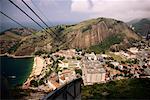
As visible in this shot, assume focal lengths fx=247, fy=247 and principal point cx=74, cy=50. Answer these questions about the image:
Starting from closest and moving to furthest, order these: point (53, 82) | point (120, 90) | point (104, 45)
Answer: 1. point (53, 82)
2. point (120, 90)
3. point (104, 45)

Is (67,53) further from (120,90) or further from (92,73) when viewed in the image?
(120,90)

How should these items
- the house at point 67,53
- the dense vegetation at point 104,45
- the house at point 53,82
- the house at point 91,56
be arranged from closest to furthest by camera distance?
the house at point 53,82 → the house at point 91,56 → the house at point 67,53 → the dense vegetation at point 104,45

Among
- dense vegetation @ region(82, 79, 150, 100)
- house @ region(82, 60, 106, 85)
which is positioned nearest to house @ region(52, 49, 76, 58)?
house @ region(82, 60, 106, 85)

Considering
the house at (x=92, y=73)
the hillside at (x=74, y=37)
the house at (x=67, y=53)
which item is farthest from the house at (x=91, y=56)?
the hillside at (x=74, y=37)

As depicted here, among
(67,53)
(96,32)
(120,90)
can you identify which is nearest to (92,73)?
(120,90)

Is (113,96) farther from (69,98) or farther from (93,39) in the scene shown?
(69,98)

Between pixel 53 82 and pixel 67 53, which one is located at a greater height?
pixel 67 53

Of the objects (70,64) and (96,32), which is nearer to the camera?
(70,64)

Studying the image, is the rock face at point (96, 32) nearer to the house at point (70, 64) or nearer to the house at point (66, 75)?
the house at point (70, 64)
